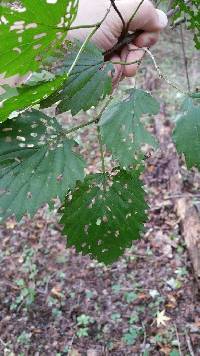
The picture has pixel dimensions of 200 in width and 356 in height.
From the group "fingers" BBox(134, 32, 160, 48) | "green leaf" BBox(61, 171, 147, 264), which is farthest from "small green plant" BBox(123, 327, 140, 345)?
"fingers" BBox(134, 32, 160, 48)

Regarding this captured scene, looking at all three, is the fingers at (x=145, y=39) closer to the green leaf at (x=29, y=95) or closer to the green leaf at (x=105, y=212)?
the green leaf at (x=105, y=212)

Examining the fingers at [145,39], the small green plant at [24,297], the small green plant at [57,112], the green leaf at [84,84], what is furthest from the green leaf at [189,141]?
the small green plant at [24,297]

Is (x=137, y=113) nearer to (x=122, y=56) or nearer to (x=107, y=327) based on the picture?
(x=122, y=56)

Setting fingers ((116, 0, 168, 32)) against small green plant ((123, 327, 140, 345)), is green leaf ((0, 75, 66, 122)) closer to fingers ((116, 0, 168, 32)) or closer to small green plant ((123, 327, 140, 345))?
fingers ((116, 0, 168, 32))

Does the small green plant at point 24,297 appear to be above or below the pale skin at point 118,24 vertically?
below

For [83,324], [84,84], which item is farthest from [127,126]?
[83,324]

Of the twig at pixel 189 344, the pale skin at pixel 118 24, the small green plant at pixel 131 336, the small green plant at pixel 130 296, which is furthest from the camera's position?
the small green plant at pixel 130 296

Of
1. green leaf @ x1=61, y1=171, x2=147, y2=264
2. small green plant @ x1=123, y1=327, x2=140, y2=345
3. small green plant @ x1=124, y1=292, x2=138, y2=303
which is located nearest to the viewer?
green leaf @ x1=61, y1=171, x2=147, y2=264
